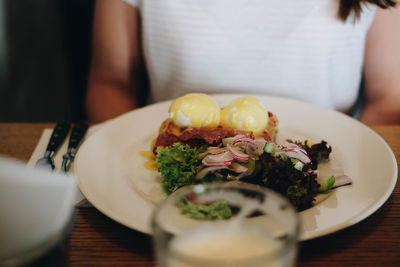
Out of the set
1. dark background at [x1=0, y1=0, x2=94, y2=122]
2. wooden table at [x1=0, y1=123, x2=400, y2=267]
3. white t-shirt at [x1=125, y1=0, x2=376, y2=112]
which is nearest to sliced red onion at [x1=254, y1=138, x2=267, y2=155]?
wooden table at [x1=0, y1=123, x2=400, y2=267]

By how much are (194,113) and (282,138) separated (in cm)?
30

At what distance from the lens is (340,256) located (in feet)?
2.39

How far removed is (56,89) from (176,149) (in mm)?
2113

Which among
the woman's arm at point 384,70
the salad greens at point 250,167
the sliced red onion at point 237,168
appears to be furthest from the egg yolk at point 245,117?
the woman's arm at point 384,70

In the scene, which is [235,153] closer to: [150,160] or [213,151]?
[213,151]

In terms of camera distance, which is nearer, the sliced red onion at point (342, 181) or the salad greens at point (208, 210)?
the salad greens at point (208, 210)

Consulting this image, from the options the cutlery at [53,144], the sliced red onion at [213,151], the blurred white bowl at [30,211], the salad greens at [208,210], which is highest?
the blurred white bowl at [30,211]

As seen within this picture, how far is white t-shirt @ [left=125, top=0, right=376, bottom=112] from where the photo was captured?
159cm

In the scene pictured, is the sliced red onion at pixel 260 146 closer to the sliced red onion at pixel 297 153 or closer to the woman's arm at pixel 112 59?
the sliced red onion at pixel 297 153

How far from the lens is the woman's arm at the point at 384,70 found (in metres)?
1.58

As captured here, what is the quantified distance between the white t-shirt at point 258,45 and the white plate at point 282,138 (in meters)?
0.29

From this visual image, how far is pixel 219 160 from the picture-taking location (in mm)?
918

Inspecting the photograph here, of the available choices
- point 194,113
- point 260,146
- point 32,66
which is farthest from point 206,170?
point 32,66

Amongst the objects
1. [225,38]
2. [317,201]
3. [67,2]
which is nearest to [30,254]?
[317,201]
